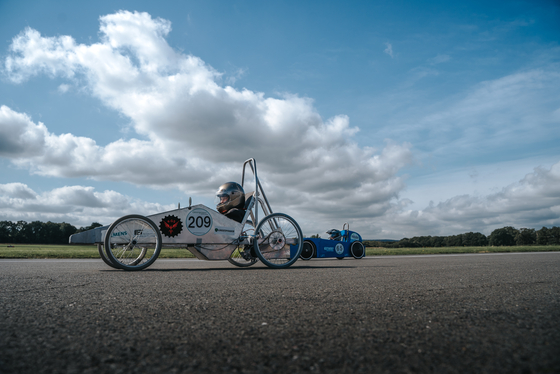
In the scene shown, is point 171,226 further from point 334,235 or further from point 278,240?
point 334,235

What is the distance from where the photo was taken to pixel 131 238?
22.2 ft

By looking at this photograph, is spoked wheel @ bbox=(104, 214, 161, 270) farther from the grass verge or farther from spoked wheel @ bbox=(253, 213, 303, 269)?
the grass verge

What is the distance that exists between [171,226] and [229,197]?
2.03 meters

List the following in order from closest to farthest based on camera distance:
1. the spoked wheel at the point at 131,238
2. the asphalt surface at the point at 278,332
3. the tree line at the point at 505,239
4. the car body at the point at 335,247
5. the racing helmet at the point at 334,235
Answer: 1. the asphalt surface at the point at 278,332
2. the spoked wheel at the point at 131,238
3. the car body at the point at 335,247
4. the racing helmet at the point at 334,235
5. the tree line at the point at 505,239

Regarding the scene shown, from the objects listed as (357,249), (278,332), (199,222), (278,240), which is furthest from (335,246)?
(278,332)

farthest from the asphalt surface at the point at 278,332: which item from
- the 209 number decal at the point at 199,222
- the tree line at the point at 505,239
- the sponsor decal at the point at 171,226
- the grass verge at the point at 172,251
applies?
the tree line at the point at 505,239

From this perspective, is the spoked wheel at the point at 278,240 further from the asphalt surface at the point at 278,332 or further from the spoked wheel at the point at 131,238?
the asphalt surface at the point at 278,332

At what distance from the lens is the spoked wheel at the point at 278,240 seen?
26.9 ft

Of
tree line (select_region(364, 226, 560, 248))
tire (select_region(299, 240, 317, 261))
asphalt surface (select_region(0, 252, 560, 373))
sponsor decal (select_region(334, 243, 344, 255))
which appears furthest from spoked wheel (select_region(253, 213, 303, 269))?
tree line (select_region(364, 226, 560, 248))

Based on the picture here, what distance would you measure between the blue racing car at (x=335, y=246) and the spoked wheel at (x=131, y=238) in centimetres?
769

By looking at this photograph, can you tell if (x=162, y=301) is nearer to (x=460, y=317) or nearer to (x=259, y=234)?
(x=460, y=317)

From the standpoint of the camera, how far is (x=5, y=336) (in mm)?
1936

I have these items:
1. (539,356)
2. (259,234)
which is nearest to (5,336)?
(539,356)

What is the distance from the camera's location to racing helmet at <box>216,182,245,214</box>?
8797 mm
